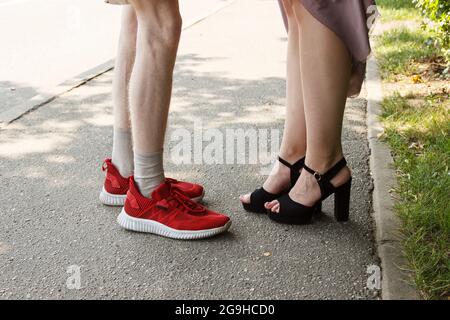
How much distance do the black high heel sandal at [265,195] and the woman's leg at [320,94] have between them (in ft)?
Result: 0.36

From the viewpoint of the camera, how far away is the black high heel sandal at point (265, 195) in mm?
2658

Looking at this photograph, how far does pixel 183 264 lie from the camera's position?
2283mm

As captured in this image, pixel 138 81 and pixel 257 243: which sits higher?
pixel 138 81

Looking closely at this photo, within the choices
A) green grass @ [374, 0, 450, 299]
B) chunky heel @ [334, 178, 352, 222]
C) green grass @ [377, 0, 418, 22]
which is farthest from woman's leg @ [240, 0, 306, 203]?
green grass @ [377, 0, 418, 22]

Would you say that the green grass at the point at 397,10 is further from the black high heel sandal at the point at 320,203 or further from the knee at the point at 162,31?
the knee at the point at 162,31

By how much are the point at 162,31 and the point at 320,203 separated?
99 cm

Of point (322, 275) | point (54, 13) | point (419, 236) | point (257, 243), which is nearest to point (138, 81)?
point (257, 243)

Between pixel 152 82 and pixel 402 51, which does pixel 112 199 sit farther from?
pixel 402 51

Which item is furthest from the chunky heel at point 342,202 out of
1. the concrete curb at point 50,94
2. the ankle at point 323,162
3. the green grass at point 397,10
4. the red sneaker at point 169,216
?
the green grass at point 397,10

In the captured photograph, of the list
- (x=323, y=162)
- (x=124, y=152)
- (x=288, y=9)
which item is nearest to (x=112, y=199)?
(x=124, y=152)

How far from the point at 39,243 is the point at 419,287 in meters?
1.50

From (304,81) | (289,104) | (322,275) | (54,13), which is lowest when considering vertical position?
(54,13)
